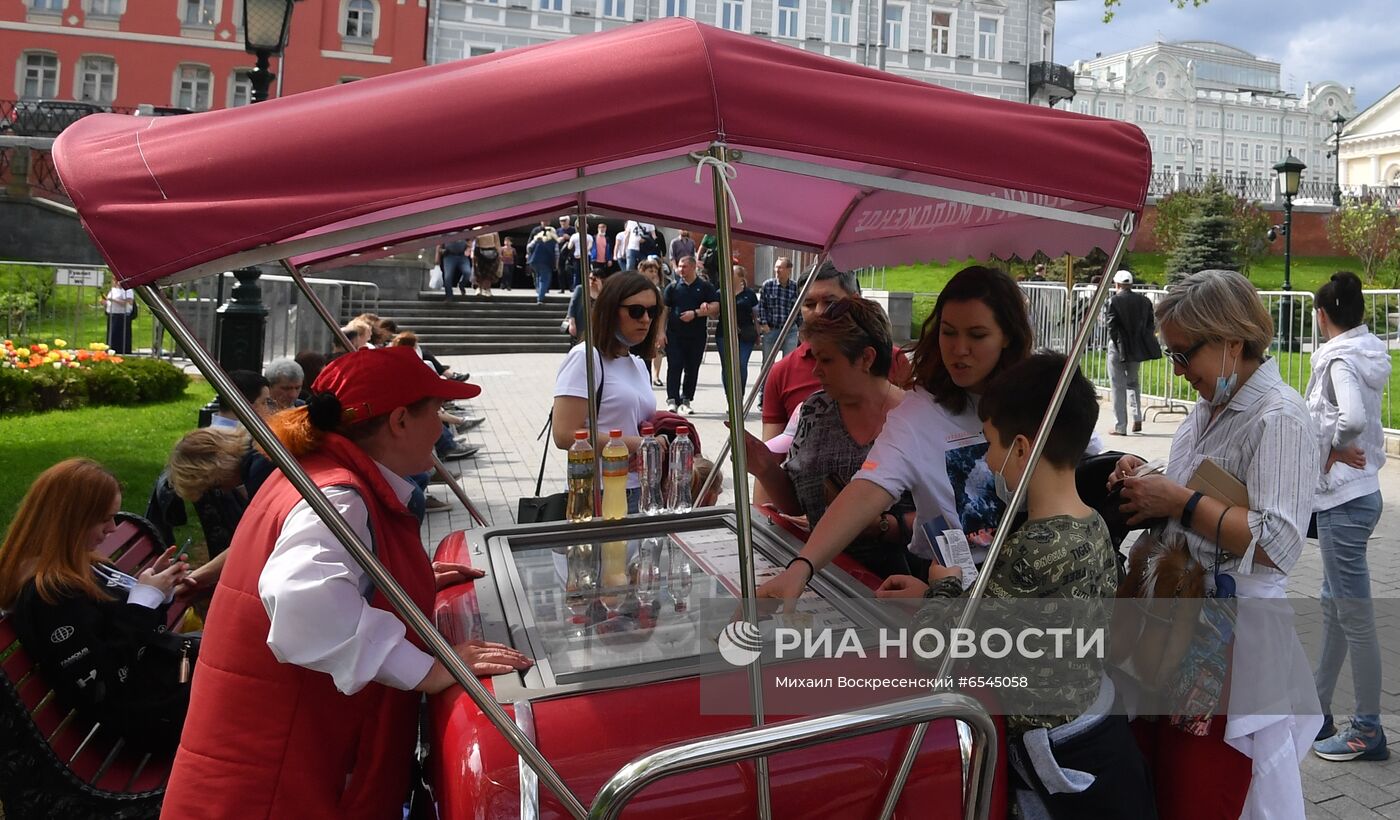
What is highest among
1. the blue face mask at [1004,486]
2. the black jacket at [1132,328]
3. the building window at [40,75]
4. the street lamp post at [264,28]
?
the building window at [40,75]

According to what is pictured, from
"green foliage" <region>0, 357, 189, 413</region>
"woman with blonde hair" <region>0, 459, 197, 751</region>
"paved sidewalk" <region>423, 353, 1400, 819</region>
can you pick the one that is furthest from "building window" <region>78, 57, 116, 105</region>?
"woman with blonde hair" <region>0, 459, 197, 751</region>

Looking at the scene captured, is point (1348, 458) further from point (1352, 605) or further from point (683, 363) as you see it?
point (683, 363)

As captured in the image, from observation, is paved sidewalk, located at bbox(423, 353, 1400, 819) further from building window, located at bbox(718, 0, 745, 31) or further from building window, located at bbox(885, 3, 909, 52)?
building window, located at bbox(885, 3, 909, 52)

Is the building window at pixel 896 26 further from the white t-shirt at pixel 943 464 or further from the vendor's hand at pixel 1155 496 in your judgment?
the vendor's hand at pixel 1155 496

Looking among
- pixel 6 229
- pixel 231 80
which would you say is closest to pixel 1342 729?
pixel 6 229

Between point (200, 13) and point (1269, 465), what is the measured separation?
4736 cm

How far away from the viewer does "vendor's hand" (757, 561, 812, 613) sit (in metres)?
2.46

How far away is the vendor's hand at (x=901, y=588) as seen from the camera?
8.84ft

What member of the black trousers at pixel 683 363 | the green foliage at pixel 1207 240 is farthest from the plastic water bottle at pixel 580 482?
the green foliage at pixel 1207 240

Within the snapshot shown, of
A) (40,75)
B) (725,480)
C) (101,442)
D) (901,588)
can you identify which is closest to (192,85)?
(40,75)

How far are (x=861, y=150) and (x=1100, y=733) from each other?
152 cm

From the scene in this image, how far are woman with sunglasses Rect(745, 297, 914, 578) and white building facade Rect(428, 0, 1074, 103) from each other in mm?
40479

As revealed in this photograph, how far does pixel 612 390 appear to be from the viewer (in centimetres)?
494

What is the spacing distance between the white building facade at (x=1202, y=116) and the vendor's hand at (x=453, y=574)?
334 ft
